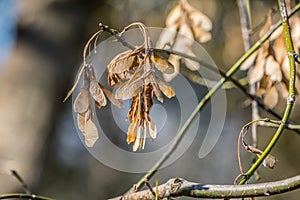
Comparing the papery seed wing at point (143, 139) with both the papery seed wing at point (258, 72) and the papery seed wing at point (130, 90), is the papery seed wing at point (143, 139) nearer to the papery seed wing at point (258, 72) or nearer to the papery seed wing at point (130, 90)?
the papery seed wing at point (130, 90)

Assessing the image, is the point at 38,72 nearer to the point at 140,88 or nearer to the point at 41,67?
the point at 41,67

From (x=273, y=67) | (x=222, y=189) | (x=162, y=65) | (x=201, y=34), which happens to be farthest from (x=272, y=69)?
(x=222, y=189)

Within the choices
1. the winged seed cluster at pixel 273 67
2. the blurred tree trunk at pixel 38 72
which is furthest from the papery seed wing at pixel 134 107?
the blurred tree trunk at pixel 38 72

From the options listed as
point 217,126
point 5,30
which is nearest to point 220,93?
point 217,126

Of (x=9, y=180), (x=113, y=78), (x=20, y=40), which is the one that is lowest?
(x=9, y=180)

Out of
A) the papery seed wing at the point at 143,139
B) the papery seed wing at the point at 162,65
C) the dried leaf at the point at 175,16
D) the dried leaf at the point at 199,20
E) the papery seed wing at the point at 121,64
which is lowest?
the papery seed wing at the point at 143,139

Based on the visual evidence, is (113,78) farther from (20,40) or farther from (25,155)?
(20,40)

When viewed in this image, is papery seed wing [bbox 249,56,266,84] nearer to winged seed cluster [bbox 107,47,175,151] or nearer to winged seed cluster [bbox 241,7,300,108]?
winged seed cluster [bbox 241,7,300,108]
